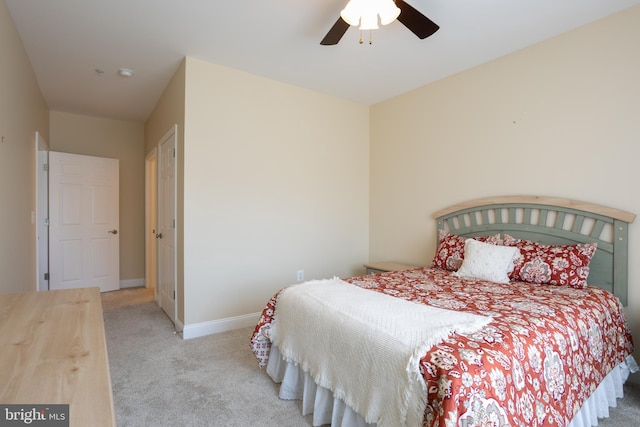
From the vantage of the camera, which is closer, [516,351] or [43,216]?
[516,351]

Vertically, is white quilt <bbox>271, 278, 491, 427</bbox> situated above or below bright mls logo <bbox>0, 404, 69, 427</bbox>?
below

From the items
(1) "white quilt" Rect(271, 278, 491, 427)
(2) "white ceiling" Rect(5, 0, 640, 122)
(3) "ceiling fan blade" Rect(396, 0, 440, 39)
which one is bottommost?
(1) "white quilt" Rect(271, 278, 491, 427)

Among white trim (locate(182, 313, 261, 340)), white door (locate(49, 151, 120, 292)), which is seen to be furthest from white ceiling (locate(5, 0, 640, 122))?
white trim (locate(182, 313, 261, 340))

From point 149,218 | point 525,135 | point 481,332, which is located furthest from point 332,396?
point 149,218

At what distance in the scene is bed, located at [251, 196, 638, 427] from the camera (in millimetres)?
1181

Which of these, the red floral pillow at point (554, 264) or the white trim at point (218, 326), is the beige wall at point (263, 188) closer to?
the white trim at point (218, 326)

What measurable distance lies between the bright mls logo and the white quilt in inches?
40.8

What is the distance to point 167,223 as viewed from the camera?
11.3 ft

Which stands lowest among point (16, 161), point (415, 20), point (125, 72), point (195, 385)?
point (195, 385)

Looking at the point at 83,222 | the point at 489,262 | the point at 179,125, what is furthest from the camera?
the point at 83,222

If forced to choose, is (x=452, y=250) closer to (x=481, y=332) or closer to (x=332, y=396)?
(x=481, y=332)

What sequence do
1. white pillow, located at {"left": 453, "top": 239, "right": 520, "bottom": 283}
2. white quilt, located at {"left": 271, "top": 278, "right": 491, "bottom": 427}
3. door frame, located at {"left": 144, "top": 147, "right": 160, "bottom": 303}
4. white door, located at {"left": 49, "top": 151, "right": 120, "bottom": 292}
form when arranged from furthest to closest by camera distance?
door frame, located at {"left": 144, "top": 147, "right": 160, "bottom": 303}
white door, located at {"left": 49, "top": 151, "right": 120, "bottom": 292}
white pillow, located at {"left": 453, "top": 239, "right": 520, "bottom": 283}
white quilt, located at {"left": 271, "top": 278, "right": 491, "bottom": 427}

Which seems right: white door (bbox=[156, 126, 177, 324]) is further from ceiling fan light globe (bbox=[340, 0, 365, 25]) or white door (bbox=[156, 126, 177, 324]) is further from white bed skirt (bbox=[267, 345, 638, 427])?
ceiling fan light globe (bbox=[340, 0, 365, 25])

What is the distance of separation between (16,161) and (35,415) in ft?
8.99
